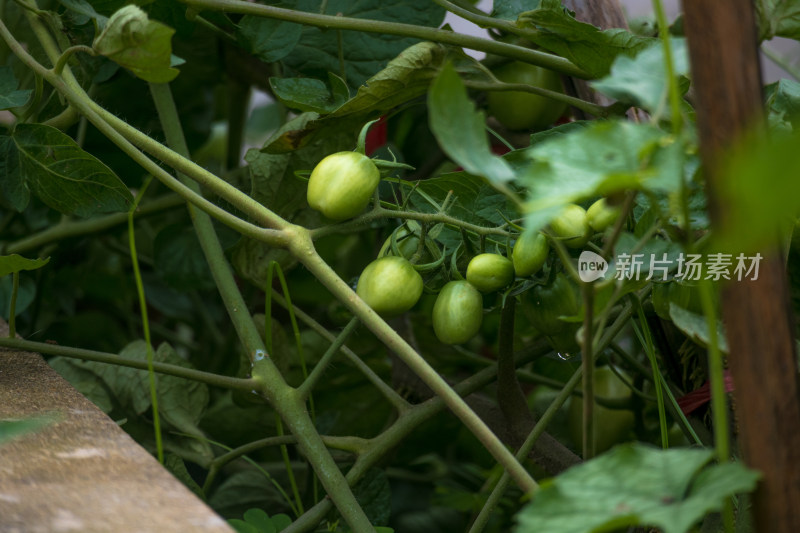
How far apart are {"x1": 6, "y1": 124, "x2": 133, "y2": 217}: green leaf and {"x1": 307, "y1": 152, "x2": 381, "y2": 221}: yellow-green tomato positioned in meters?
0.15

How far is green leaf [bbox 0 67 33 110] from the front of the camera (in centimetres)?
53

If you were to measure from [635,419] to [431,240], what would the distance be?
365 millimetres

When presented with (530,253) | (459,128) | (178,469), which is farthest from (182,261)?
(459,128)

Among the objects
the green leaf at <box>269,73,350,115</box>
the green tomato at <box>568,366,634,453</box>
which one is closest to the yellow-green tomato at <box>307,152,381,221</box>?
the green leaf at <box>269,73,350,115</box>

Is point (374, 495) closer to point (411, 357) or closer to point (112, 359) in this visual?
point (112, 359)

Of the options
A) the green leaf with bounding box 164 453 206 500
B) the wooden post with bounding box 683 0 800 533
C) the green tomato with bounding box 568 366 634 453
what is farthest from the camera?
the green tomato with bounding box 568 366 634 453

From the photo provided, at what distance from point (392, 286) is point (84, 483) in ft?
0.61

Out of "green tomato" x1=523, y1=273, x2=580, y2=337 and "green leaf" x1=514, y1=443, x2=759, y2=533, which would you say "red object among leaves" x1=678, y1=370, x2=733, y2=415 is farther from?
"green leaf" x1=514, y1=443, x2=759, y2=533

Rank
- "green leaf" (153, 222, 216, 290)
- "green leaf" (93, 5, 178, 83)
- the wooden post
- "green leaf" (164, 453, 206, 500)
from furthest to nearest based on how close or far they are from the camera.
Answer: "green leaf" (153, 222, 216, 290)
"green leaf" (164, 453, 206, 500)
"green leaf" (93, 5, 178, 83)
the wooden post

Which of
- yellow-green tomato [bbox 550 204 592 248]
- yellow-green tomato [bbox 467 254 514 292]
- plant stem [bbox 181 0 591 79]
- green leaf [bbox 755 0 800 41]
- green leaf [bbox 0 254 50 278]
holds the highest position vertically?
green leaf [bbox 755 0 800 41]

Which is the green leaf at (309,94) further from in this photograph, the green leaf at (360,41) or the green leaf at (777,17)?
the green leaf at (777,17)

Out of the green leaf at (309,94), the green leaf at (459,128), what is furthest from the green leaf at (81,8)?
the green leaf at (459,128)

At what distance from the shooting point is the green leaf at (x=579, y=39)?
20.5 inches

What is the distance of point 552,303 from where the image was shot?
1.61 feet
